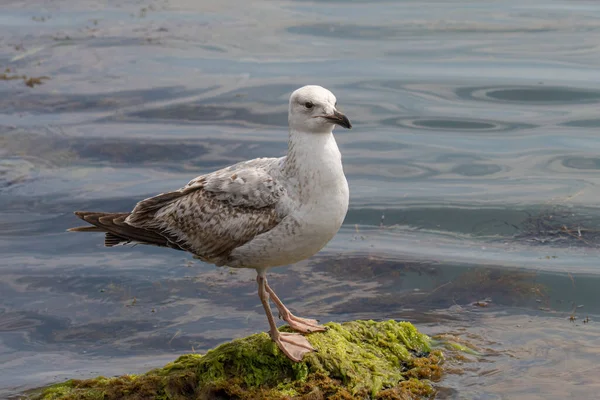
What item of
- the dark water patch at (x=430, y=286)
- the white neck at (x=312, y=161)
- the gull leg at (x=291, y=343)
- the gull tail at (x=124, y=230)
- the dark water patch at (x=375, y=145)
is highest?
the white neck at (x=312, y=161)

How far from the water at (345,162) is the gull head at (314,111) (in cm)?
238

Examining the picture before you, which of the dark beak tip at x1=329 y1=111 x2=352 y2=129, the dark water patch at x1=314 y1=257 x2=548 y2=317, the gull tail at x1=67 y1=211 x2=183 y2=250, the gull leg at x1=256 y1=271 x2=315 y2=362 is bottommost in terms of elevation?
the dark water patch at x1=314 y1=257 x2=548 y2=317

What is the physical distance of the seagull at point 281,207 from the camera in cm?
682

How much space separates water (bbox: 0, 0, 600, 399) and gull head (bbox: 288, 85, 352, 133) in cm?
238

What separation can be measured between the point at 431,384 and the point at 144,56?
12047 mm

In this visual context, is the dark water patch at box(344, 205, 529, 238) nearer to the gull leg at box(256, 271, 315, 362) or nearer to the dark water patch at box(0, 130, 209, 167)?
the dark water patch at box(0, 130, 209, 167)

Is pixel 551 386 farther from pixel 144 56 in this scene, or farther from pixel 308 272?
pixel 144 56

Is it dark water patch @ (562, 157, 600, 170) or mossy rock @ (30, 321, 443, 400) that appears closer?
mossy rock @ (30, 321, 443, 400)

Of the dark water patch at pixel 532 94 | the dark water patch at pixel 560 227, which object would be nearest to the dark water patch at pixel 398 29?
the dark water patch at pixel 532 94

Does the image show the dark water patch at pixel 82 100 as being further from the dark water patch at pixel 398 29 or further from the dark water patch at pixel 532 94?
the dark water patch at pixel 532 94

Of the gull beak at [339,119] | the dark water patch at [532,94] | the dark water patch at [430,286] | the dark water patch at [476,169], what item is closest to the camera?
the gull beak at [339,119]

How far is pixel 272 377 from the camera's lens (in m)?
6.96

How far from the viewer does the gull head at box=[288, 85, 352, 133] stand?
6.86 m

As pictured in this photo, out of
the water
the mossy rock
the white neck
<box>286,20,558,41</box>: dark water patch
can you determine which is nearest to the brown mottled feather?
the white neck
